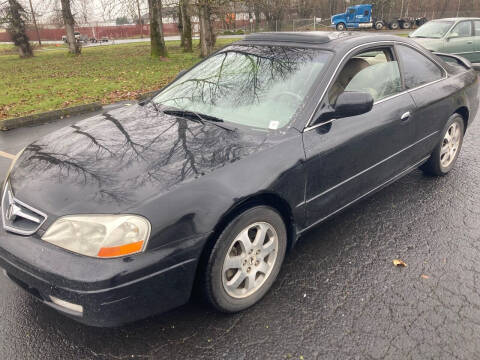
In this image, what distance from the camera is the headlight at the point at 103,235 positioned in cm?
188

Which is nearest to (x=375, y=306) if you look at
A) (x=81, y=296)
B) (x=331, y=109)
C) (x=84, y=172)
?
(x=331, y=109)

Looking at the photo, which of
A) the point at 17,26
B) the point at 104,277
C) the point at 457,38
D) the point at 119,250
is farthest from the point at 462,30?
the point at 17,26

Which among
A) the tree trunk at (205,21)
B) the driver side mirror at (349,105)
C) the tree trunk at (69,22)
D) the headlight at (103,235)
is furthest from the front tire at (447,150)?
the tree trunk at (69,22)

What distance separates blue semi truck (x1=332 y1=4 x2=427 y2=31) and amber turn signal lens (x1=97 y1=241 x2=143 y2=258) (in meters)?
37.7

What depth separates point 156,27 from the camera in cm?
1727

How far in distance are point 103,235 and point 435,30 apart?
11821mm

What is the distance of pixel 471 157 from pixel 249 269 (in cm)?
397

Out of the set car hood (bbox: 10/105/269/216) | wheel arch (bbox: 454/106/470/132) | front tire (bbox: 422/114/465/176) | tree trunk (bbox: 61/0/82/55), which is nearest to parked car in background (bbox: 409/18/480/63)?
wheel arch (bbox: 454/106/470/132)

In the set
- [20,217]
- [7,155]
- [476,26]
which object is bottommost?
[7,155]

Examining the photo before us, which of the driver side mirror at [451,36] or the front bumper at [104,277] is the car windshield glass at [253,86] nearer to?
the front bumper at [104,277]

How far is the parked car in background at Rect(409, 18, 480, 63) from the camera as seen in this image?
10492mm

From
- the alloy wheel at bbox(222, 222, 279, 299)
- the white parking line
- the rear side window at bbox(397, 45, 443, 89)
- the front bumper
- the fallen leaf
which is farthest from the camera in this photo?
the white parking line

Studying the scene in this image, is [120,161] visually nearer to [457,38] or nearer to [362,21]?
[457,38]

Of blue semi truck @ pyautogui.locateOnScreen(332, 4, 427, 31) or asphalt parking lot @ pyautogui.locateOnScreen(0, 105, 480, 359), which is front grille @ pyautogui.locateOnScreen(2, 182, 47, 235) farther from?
blue semi truck @ pyautogui.locateOnScreen(332, 4, 427, 31)
